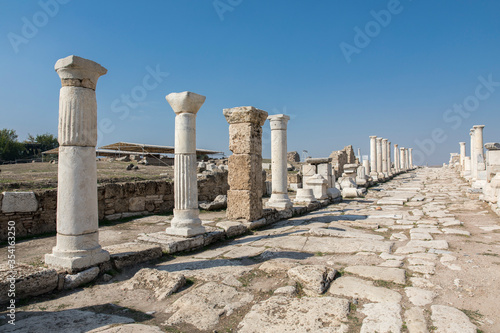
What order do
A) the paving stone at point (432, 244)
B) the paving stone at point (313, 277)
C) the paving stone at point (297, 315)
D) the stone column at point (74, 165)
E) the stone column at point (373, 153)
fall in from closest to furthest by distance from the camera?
the paving stone at point (297, 315)
the paving stone at point (313, 277)
the stone column at point (74, 165)
the paving stone at point (432, 244)
the stone column at point (373, 153)

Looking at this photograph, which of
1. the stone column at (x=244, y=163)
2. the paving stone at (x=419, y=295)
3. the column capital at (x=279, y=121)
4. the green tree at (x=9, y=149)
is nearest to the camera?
the paving stone at (x=419, y=295)

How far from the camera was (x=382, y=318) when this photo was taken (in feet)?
9.27

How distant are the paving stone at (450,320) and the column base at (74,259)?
3.85 m

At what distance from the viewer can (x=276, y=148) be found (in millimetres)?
9867

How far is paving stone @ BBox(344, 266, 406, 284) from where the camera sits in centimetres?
378

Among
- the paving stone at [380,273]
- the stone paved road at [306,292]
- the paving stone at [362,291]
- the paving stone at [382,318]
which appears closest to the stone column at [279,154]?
the stone paved road at [306,292]

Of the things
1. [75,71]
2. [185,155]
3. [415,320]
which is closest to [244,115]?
[185,155]

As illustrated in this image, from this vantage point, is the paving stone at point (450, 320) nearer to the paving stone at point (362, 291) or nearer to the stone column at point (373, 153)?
the paving stone at point (362, 291)

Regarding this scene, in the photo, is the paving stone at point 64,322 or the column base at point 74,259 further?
the column base at point 74,259

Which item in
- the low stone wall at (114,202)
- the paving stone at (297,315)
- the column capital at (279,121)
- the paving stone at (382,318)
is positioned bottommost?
the paving stone at (297,315)

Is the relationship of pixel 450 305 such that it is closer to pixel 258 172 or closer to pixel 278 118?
pixel 258 172

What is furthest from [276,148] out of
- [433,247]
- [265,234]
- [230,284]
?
[230,284]

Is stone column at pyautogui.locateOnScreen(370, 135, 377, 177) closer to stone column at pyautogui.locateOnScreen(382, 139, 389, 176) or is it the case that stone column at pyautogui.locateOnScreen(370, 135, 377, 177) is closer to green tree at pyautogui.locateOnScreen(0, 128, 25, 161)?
stone column at pyautogui.locateOnScreen(382, 139, 389, 176)

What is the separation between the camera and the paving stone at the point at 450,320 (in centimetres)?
260
